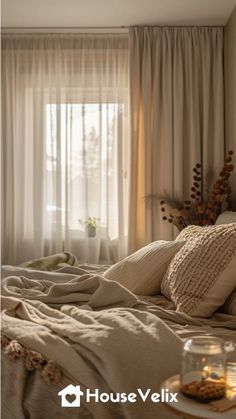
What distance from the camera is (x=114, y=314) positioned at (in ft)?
6.04

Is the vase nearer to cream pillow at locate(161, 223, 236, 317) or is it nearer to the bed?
cream pillow at locate(161, 223, 236, 317)

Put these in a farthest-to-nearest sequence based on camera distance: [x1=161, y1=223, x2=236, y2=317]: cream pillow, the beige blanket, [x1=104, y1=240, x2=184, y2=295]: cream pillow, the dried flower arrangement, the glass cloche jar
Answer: the dried flower arrangement, [x1=104, y1=240, x2=184, y2=295]: cream pillow, [x1=161, y1=223, x2=236, y2=317]: cream pillow, the beige blanket, the glass cloche jar

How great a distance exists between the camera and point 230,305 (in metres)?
2.15

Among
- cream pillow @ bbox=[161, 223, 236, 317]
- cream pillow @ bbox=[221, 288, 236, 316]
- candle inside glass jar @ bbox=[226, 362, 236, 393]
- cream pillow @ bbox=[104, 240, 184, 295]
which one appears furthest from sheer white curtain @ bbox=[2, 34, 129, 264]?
candle inside glass jar @ bbox=[226, 362, 236, 393]

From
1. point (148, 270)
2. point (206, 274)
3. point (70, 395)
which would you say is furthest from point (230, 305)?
point (70, 395)

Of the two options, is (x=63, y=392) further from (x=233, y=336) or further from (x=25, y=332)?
(x=233, y=336)

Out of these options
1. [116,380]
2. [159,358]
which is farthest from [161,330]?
[116,380]

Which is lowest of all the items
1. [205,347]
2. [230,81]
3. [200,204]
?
[205,347]

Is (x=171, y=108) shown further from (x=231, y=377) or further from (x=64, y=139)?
(x=231, y=377)

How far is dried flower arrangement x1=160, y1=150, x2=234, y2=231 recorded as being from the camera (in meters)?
4.34

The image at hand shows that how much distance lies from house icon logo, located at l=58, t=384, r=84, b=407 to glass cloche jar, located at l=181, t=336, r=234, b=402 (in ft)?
1.32

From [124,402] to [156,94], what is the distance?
3613mm

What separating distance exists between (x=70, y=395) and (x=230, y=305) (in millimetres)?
842

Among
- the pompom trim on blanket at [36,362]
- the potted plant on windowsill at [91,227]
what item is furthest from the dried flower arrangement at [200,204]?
the pompom trim on blanket at [36,362]
